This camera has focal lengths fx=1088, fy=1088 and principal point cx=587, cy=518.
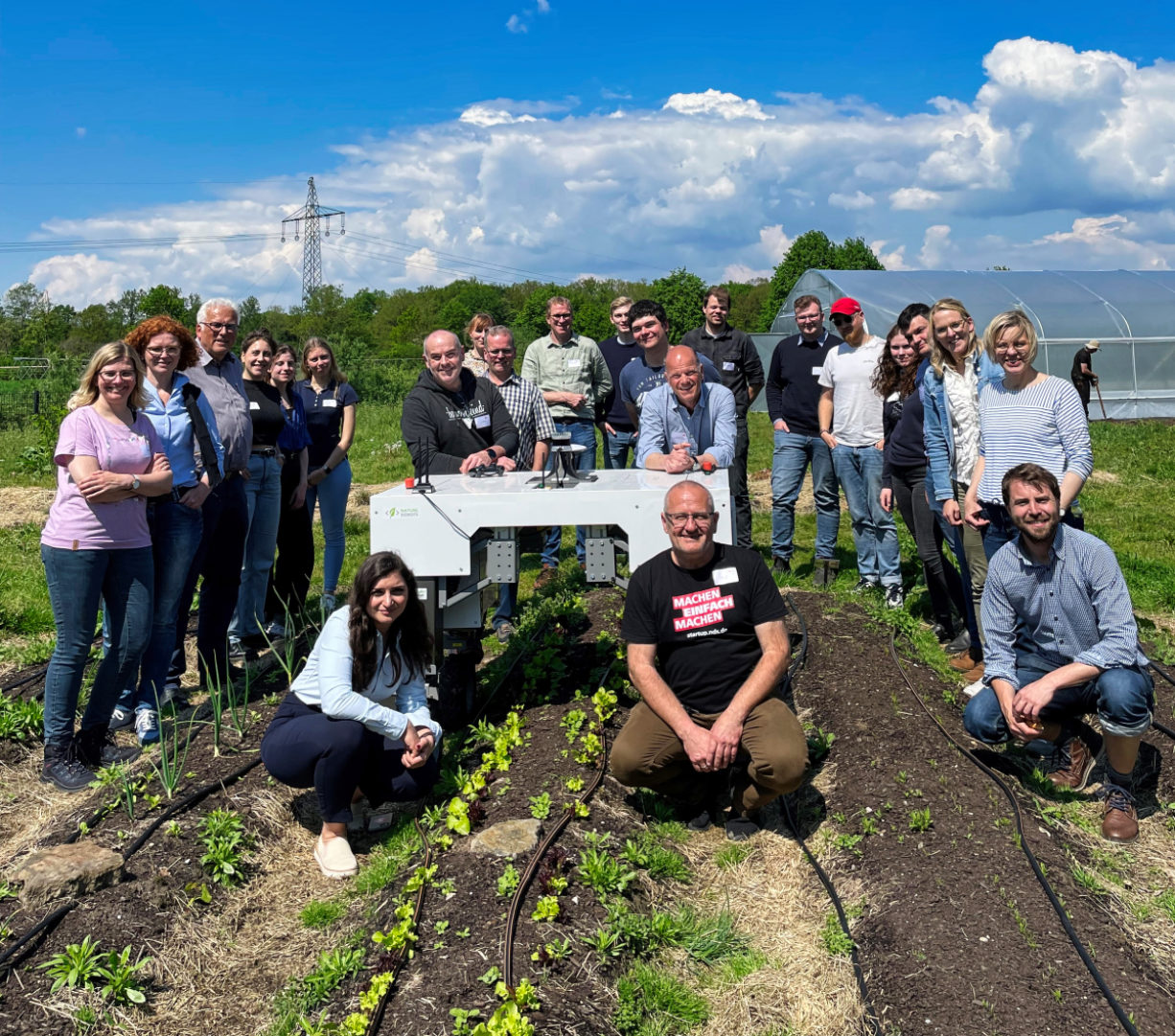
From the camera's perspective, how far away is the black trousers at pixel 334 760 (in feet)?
13.4

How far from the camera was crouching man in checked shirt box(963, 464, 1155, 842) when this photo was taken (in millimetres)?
4172

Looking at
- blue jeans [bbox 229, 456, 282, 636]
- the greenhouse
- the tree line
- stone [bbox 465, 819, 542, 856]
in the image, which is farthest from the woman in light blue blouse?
the tree line

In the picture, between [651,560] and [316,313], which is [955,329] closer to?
[651,560]

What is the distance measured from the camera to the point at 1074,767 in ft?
15.2

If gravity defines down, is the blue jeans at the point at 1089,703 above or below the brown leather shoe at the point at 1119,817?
above

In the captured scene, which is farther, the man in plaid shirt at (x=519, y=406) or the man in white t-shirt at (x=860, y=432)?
the man in white t-shirt at (x=860, y=432)

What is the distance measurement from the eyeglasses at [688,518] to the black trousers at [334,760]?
1.41 metres

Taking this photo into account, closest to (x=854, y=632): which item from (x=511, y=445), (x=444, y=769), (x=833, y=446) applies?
(x=833, y=446)

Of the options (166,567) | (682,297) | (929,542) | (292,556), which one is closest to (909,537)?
(929,542)

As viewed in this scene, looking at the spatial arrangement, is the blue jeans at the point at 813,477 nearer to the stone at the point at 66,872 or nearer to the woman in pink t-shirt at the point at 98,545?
the woman in pink t-shirt at the point at 98,545

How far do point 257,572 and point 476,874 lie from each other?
10.2ft

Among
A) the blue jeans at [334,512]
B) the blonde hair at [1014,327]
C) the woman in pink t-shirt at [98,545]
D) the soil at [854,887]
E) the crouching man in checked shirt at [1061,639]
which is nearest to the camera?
the soil at [854,887]

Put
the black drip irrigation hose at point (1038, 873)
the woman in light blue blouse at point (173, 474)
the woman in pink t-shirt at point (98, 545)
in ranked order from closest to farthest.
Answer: the black drip irrigation hose at point (1038, 873)
the woman in pink t-shirt at point (98, 545)
the woman in light blue blouse at point (173, 474)

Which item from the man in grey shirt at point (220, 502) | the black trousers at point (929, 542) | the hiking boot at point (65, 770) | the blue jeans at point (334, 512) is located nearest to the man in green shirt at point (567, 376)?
the blue jeans at point (334, 512)
